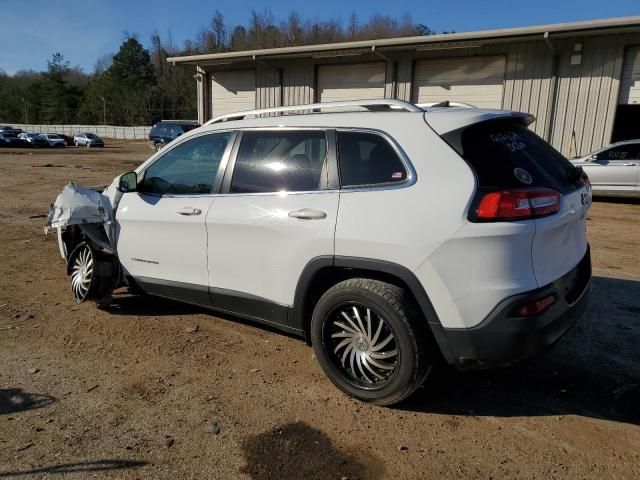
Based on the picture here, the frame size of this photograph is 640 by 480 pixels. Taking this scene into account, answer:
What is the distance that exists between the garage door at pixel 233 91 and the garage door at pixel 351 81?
3.13 metres

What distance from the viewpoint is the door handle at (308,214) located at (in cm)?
324

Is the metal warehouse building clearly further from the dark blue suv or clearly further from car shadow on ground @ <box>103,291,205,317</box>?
car shadow on ground @ <box>103,291,205,317</box>

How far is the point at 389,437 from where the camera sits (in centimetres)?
289

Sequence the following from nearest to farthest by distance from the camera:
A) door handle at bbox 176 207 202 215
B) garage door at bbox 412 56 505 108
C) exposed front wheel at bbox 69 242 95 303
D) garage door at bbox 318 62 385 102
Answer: door handle at bbox 176 207 202 215 < exposed front wheel at bbox 69 242 95 303 < garage door at bbox 412 56 505 108 < garage door at bbox 318 62 385 102

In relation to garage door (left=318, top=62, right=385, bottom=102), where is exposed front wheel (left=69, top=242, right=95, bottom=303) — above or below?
below

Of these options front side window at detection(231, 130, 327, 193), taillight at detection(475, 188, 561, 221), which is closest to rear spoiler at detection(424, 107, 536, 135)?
taillight at detection(475, 188, 561, 221)

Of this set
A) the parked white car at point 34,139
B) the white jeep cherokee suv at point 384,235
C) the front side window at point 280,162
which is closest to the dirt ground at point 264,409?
the white jeep cherokee suv at point 384,235

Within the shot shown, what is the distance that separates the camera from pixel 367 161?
319 centimetres

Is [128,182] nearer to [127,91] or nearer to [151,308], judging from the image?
[151,308]

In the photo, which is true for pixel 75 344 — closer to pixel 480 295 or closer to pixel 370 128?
pixel 370 128

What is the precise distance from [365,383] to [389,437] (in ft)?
1.37

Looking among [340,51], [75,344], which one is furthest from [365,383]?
[340,51]

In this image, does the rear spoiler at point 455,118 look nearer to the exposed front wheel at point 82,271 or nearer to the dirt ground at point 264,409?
the dirt ground at point 264,409

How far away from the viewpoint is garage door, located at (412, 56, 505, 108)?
15430 millimetres
